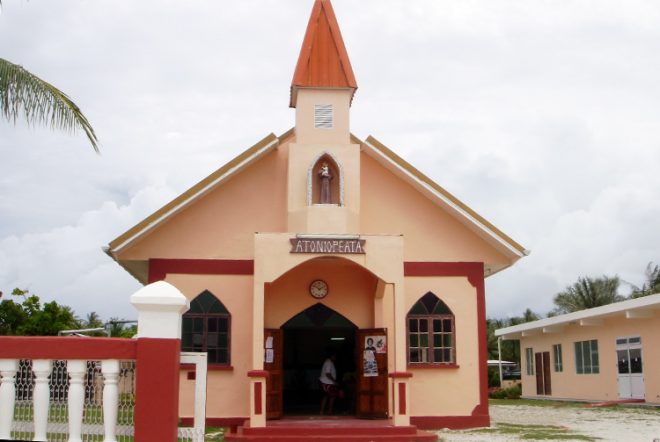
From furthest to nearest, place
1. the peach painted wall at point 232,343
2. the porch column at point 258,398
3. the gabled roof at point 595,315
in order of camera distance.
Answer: the gabled roof at point 595,315, the peach painted wall at point 232,343, the porch column at point 258,398

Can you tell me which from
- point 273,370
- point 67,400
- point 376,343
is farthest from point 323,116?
point 67,400

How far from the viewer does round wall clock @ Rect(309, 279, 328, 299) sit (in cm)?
1691

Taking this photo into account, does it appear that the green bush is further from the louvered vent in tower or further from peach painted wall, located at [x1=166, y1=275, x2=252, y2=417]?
the louvered vent in tower

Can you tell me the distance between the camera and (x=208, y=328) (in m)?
16.5

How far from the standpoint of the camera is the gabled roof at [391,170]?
16.1m

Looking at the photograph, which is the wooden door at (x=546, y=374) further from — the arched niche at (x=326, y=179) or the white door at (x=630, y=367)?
the arched niche at (x=326, y=179)

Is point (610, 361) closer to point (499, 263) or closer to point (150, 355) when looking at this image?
point (499, 263)

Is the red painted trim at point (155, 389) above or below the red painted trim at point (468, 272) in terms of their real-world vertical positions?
below

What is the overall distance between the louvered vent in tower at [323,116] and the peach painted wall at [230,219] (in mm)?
1145

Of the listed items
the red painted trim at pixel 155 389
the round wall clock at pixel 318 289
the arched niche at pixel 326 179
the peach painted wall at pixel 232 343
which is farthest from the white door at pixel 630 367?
the red painted trim at pixel 155 389

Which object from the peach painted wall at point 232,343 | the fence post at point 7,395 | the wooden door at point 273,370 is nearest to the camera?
the fence post at point 7,395

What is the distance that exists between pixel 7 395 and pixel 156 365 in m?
1.21

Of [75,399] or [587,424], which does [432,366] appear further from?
[75,399]

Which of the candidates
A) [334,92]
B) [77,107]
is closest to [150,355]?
[77,107]
